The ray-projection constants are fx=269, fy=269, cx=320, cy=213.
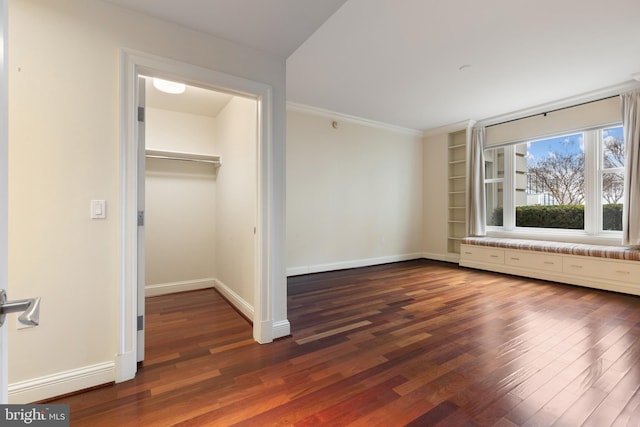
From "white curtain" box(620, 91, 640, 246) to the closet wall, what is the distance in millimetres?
4933

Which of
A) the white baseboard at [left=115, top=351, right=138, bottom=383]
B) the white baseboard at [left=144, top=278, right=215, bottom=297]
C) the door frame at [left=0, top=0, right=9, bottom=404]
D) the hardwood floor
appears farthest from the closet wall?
the door frame at [left=0, top=0, right=9, bottom=404]

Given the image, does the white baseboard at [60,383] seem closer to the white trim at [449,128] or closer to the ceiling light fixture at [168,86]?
the ceiling light fixture at [168,86]

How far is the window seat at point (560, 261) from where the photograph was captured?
11.3 feet

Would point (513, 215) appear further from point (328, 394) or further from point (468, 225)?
point (328, 394)

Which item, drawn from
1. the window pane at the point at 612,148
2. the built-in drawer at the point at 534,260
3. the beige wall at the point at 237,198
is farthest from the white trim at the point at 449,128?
the beige wall at the point at 237,198

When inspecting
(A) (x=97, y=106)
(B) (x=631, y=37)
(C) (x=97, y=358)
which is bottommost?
(C) (x=97, y=358)

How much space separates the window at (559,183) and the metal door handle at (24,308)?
5880mm

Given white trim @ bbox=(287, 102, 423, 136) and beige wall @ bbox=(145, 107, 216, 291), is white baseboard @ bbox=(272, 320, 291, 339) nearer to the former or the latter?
beige wall @ bbox=(145, 107, 216, 291)

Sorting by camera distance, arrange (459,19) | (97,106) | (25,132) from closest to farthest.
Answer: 1. (25,132)
2. (97,106)
3. (459,19)

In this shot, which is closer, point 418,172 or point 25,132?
point 25,132

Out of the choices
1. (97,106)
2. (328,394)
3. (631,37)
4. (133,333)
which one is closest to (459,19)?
(631,37)

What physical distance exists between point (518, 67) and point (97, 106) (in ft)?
13.7

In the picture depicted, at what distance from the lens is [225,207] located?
348cm

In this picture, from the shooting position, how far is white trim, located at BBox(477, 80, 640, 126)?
3.62m
